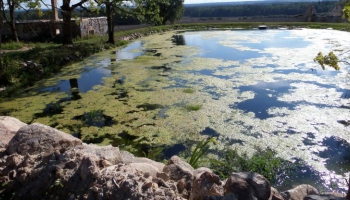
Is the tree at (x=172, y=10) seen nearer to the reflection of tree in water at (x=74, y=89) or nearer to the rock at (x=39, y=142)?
the reflection of tree in water at (x=74, y=89)

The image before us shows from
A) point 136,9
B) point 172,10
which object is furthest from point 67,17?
point 172,10

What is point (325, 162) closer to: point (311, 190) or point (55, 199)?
point (311, 190)

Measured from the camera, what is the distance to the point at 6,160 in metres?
3.18

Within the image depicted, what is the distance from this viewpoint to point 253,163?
450cm

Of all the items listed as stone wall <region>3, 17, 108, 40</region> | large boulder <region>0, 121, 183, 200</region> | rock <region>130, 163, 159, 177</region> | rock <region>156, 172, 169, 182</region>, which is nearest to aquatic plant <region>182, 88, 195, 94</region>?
large boulder <region>0, 121, 183, 200</region>

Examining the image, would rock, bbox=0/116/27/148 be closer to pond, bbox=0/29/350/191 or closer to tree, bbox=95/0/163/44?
pond, bbox=0/29/350/191

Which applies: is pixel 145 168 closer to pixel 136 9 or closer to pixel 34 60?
pixel 34 60

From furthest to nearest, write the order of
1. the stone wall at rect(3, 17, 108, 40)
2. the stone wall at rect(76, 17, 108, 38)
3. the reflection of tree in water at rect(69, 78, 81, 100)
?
the stone wall at rect(76, 17, 108, 38), the stone wall at rect(3, 17, 108, 40), the reflection of tree in water at rect(69, 78, 81, 100)

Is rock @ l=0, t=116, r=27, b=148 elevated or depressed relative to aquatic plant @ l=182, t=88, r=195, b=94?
elevated

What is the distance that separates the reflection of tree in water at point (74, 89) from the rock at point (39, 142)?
4.72 m

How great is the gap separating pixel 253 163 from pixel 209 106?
8.68ft

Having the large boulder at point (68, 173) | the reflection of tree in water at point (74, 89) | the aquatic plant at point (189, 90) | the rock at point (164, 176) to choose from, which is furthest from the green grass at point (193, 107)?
the rock at point (164, 176)

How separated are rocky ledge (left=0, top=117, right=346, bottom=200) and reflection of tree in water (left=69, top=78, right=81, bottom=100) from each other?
4.82 metres

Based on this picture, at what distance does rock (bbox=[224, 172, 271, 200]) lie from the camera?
2.73 m
